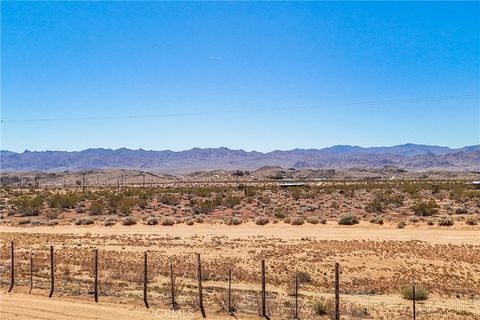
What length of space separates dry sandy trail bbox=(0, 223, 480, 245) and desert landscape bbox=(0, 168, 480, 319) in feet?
0.32

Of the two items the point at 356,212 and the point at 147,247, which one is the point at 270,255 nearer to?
the point at 147,247

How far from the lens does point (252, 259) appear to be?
31.0 meters

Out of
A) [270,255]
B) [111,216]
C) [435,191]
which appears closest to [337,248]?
[270,255]

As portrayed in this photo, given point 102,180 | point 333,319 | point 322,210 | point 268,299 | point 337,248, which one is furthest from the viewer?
point 102,180

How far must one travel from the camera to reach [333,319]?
18422 millimetres

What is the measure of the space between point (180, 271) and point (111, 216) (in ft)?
108

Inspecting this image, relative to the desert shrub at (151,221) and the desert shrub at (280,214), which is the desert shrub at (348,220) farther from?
the desert shrub at (151,221)

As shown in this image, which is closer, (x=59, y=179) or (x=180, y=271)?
(x=180, y=271)

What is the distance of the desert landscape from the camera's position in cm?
2047

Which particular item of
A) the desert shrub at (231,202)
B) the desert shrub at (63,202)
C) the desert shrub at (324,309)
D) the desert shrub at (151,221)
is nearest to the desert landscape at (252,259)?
the desert shrub at (324,309)

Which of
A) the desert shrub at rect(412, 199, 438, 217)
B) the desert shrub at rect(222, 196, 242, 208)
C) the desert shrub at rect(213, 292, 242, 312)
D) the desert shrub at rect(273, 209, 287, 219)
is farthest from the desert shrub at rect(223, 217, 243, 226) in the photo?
the desert shrub at rect(213, 292, 242, 312)

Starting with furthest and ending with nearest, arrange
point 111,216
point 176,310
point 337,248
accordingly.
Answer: point 111,216 → point 337,248 → point 176,310

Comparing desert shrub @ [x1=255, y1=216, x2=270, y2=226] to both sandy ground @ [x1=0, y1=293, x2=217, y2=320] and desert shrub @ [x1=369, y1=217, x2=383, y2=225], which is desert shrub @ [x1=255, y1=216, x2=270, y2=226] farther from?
sandy ground @ [x1=0, y1=293, x2=217, y2=320]

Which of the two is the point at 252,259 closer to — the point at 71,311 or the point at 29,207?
the point at 71,311
